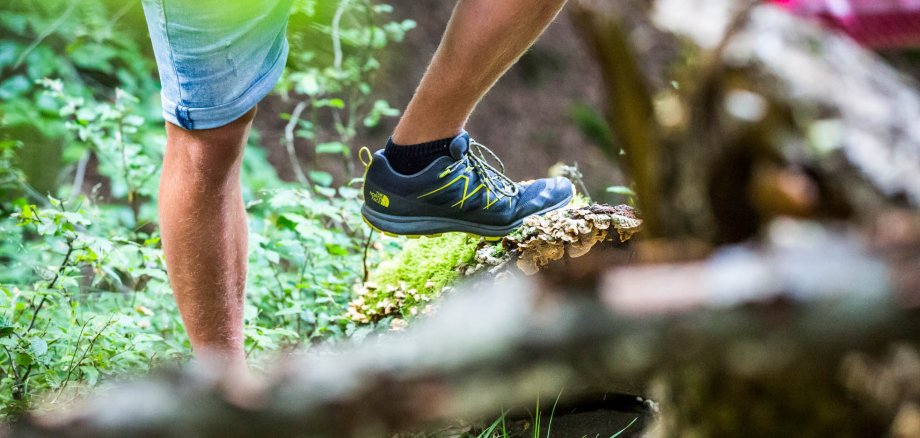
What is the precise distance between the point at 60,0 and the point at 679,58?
4.60m

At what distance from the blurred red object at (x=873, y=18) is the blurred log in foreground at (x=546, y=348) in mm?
488

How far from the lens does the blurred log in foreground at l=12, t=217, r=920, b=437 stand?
48 cm

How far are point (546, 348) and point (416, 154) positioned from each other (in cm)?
168

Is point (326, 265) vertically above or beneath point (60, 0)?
beneath

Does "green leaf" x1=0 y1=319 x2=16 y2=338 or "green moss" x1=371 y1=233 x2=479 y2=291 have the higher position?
"green moss" x1=371 y1=233 x2=479 y2=291

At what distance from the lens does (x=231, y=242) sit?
208 cm

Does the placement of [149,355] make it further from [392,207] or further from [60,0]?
[60,0]

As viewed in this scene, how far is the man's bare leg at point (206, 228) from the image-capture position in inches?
74.7

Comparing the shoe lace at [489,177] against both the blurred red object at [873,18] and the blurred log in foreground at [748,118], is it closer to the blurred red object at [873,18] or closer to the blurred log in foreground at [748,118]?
the blurred red object at [873,18]

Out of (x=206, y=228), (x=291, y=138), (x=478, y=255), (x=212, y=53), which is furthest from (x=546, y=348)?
(x=291, y=138)

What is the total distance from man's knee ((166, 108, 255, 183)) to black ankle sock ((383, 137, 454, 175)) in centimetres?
42

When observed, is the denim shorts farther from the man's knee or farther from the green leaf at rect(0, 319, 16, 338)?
the green leaf at rect(0, 319, 16, 338)

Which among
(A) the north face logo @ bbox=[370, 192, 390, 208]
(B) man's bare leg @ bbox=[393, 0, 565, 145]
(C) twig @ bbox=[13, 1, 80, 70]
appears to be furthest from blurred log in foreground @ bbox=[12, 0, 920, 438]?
(C) twig @ bbox=[13, 1, 80, 70]

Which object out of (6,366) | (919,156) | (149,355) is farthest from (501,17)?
(6,366)
